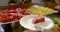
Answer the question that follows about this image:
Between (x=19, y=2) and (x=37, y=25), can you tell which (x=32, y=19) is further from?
(x=19, y=2)

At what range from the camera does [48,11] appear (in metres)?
0.84

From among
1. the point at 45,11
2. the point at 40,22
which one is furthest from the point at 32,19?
the point at 45,11

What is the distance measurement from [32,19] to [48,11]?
0.73 ft

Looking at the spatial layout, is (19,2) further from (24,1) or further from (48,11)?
(48,11)

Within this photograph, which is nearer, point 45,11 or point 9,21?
point 9,21

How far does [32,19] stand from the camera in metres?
0.66

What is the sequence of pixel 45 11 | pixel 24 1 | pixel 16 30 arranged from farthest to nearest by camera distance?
pixel 24 1 → pixel 45 11 → pixel 16 30

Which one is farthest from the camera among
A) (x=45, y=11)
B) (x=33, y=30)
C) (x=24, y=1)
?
(x=24, y=1)

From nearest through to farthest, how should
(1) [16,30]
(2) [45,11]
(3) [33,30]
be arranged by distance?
(3) [33,30], (1) [16,30], (2) [45,11]

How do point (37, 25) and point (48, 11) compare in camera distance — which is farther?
point (48, 11)

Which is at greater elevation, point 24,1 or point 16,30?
point 24,1

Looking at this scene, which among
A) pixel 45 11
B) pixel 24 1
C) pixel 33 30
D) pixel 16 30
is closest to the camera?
pixel 33 30

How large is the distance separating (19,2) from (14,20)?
0.93 ft

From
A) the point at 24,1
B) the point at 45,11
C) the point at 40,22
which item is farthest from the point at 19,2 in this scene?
the point at 40,22
